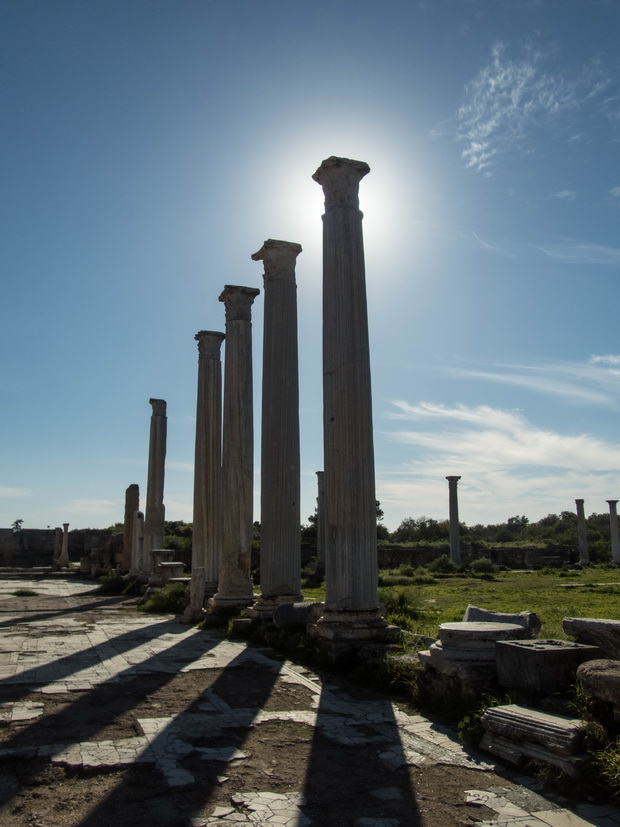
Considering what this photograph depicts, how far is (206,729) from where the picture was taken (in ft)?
18.7

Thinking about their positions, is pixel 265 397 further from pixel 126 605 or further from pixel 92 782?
pixel 126 605

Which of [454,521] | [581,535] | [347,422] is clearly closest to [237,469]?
[347,422]

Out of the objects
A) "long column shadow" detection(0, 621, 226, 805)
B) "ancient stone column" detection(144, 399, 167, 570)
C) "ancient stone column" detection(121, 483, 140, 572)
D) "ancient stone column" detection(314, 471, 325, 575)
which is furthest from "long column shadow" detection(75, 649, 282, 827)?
"ancient stone column" detection(121, 483, 140, 572)

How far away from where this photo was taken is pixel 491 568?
35.7 m

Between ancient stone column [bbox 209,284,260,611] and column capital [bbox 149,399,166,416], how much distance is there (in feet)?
38.7

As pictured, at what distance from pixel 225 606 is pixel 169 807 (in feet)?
30.3

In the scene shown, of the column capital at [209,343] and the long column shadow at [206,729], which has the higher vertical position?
the column capital at [209,343]

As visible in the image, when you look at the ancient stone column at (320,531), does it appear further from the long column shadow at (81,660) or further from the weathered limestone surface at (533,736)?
the weathered limestone surface at (533,736)

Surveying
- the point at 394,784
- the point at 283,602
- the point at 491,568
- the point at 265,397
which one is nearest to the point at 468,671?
the point at 394,784

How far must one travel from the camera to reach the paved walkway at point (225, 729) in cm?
391

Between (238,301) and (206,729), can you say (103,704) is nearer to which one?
(206,729)

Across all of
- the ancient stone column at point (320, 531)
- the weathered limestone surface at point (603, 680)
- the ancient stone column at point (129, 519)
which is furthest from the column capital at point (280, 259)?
the ancient stone column at point (129, 519)

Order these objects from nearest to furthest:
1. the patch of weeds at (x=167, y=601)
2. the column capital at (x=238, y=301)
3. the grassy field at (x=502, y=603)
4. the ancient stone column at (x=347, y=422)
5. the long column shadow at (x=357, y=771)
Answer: the long column shadow at (x=357, y=771) < the ancient stone column at (x=347, y=422) < the grassy field at (x=502, y=603) < the column capital at (x=238, y=301) < the patch of weeds at (x=167, y=601)

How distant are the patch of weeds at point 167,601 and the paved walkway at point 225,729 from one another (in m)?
4.92
